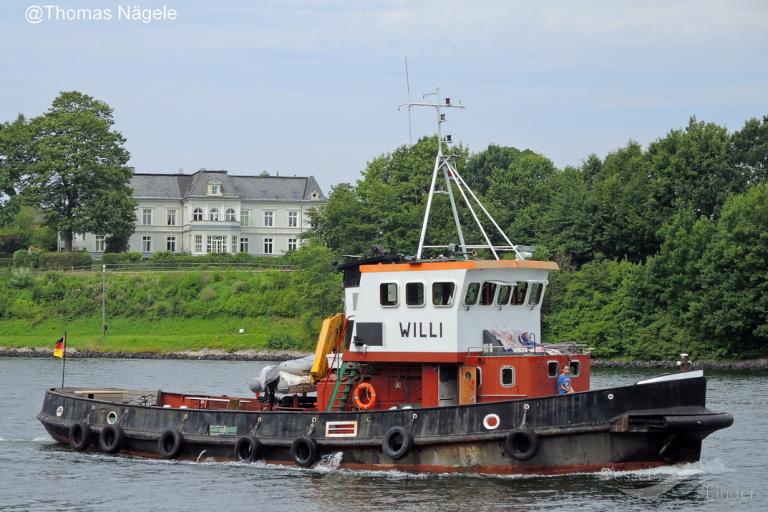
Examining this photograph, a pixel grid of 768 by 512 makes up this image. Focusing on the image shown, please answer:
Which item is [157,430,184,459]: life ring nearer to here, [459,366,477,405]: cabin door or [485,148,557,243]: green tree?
[459,366,477,405]: cabin door

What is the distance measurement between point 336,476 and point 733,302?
36646 mm

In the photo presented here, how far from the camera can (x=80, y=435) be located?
95.9 feet

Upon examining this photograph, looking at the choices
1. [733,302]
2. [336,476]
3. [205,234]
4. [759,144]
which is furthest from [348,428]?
[205,234]

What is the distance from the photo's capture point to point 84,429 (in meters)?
29.0

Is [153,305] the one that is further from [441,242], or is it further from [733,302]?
[733,302]

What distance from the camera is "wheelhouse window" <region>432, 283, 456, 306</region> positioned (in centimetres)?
2486

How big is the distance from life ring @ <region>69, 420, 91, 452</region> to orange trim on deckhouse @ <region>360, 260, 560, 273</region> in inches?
318

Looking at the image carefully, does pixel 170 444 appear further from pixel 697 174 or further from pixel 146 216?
pixel 146 216

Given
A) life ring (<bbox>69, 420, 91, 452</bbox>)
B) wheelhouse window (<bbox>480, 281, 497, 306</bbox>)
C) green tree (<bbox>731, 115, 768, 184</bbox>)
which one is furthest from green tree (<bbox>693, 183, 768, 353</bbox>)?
life ring (<bbox>69, 420, 91, 452</bbox>)

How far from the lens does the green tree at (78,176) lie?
8756cm

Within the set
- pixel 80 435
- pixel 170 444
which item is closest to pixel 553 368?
pixel 170 444

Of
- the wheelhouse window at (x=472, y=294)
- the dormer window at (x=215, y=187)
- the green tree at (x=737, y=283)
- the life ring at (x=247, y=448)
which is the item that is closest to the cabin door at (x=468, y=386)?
the wheelhouse window at (x=472, y=294)

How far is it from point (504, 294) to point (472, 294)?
0.92 meters

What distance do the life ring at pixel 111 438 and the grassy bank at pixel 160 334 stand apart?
38.9 meters
